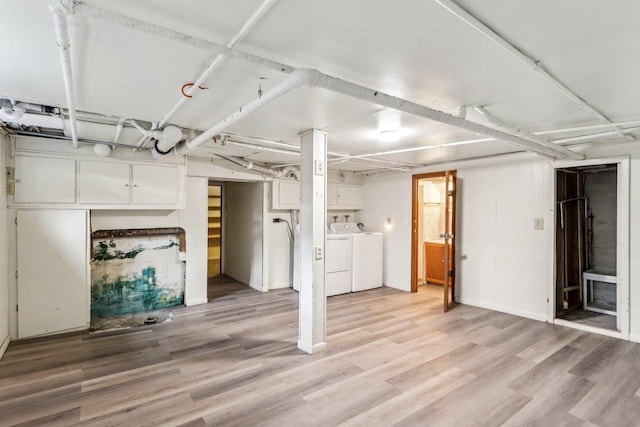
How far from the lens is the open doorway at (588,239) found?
4.55 m

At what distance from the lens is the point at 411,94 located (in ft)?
7.54

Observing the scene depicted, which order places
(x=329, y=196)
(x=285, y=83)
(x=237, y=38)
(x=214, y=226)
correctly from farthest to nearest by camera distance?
(x=214, y=226), (x=329, y=196), (x=285, y=83), (x=237, y=38)

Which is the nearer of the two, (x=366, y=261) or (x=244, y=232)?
(x=366, y=261)

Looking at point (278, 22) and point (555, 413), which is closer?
point (278, 22)

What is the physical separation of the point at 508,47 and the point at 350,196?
5004 mm

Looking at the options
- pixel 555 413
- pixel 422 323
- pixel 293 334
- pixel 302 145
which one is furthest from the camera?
pixel 422 323

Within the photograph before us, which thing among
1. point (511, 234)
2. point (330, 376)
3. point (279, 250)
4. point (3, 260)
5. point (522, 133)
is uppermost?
point (522, 133)

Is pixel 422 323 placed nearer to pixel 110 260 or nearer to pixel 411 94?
pixel 411 94

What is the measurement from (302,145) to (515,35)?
2.15 meters

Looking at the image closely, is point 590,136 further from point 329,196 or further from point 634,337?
point 329,196

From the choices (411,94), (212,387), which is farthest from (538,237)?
(212,387)

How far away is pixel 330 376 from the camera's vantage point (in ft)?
9.07

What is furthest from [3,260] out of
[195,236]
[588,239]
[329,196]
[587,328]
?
[588,239]

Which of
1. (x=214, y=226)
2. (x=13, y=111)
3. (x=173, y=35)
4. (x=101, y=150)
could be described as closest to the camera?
(x=173, y=35)
